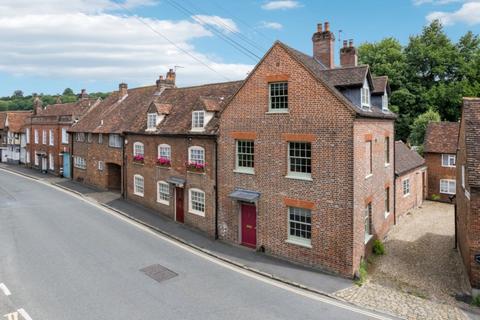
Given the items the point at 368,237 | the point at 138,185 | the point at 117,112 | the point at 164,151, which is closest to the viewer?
the point at 368,237

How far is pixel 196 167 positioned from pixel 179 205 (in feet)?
10.9

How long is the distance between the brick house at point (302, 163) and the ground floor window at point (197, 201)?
1755mm

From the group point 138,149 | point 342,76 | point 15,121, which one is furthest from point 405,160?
point 15,121

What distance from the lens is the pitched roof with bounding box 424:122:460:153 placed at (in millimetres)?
32463

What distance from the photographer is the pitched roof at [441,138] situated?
107 feet

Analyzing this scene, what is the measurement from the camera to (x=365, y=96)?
17.3 metres

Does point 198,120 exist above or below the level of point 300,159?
above

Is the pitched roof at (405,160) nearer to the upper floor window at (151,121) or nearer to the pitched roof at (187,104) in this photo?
the pitched roof at (187,104)

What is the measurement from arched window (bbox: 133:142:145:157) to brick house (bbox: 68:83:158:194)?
5.85ft

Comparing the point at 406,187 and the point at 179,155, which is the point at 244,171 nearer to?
the point at 179,155

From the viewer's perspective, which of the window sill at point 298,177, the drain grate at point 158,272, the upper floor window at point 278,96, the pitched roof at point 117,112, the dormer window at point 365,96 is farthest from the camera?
the pitched roof at point 117,112

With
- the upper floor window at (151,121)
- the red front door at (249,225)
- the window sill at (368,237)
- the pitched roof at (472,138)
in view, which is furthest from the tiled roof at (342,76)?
the upper floor window at (151,121)

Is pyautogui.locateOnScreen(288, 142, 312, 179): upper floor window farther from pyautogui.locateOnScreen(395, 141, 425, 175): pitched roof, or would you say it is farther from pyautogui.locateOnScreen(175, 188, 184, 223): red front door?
pyautogui.locateOnScreen(395, 141, 425, 175): pitched roof

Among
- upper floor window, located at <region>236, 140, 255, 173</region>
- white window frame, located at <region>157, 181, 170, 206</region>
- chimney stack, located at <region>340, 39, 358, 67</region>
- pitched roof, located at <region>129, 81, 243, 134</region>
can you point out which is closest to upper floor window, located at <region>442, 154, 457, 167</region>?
chimney stack, located at <region>340, 39, 358, 67</region>
